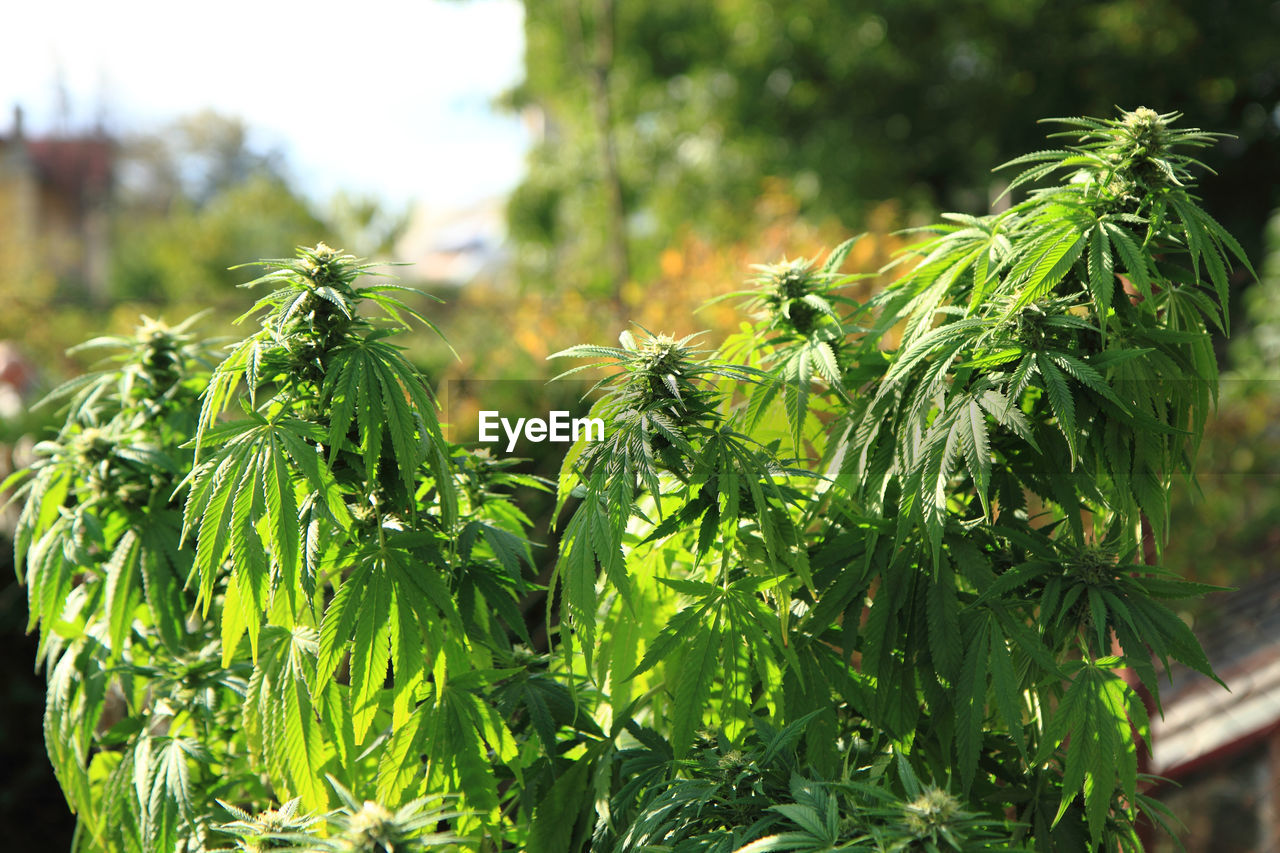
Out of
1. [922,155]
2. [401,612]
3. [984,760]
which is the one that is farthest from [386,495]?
[922,155]

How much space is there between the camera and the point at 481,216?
98.4ft

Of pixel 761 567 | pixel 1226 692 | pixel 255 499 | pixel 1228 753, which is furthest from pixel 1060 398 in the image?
pixel 1228 753

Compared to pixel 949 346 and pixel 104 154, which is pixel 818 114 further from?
pixel 104 154

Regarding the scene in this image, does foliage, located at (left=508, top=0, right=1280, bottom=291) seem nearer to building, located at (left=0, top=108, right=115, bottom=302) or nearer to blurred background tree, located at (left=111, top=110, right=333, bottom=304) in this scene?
blurred background tree, located at (left=111, top=110, right=333, bottom=304)

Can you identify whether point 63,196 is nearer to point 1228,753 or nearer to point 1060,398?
point 1228,753

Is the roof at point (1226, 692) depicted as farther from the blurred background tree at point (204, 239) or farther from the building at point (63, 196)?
the building at point (63, 196)

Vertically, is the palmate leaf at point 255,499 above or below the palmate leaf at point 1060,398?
below

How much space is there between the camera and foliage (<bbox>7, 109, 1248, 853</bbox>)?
1005mm

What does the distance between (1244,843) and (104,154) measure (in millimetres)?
35506

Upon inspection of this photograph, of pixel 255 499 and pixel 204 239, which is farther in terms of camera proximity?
pixel 204 239

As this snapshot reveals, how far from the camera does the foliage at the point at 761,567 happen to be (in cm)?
100

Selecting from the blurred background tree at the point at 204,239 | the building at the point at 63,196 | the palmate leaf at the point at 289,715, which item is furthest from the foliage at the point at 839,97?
the building at the point at 63,196

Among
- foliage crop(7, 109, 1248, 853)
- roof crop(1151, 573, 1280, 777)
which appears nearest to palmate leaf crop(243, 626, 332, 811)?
foliage crop(7, 109, 1248, 853)

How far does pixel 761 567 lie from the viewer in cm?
114
